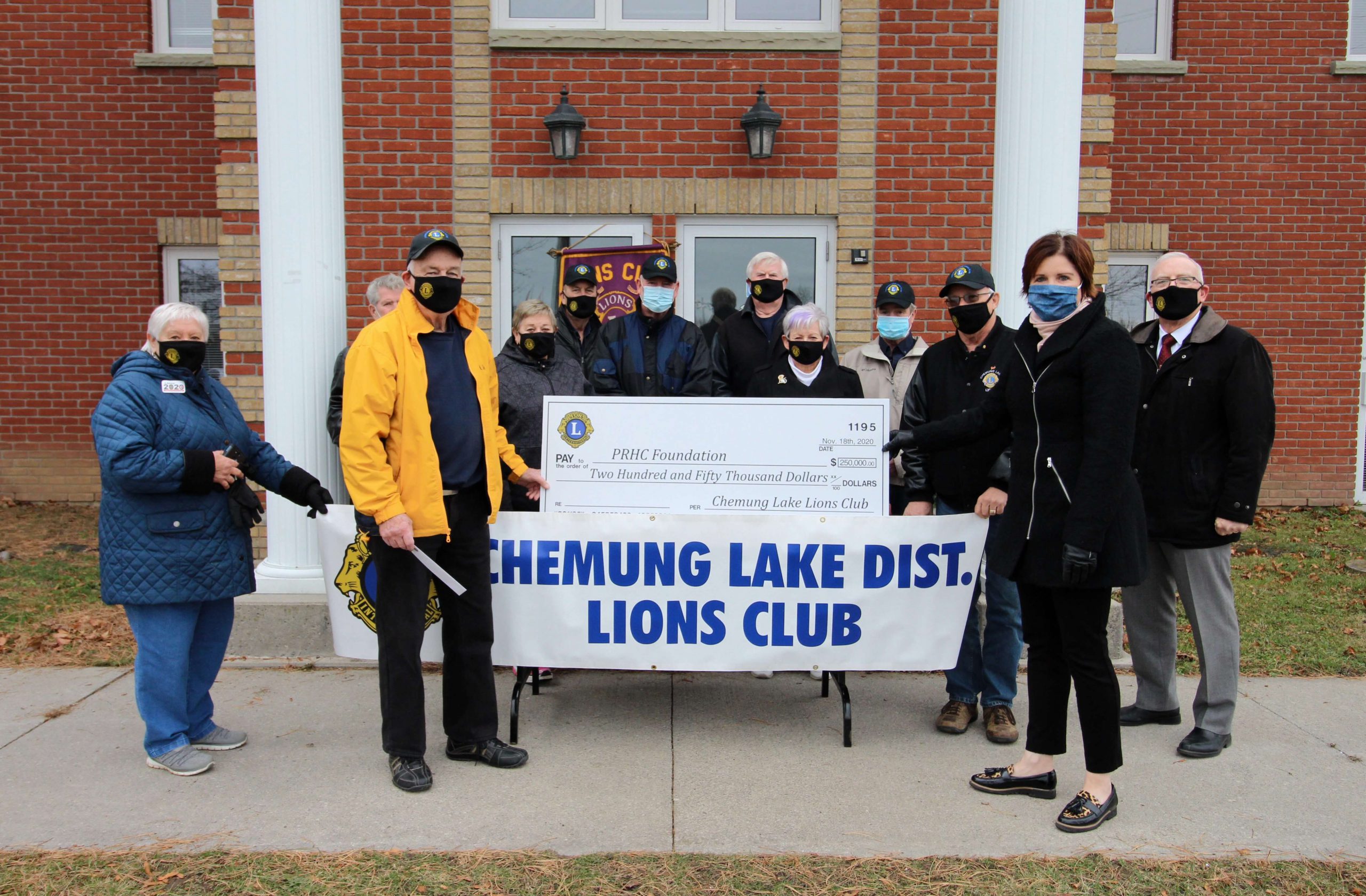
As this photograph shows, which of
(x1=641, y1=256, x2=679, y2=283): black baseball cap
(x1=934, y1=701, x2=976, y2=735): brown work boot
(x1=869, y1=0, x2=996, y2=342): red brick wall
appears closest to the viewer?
(x1=934, y1=701, x2=976, y2=735): brown work boot

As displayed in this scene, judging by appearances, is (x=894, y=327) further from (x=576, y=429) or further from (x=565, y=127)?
(x=565, y=127)

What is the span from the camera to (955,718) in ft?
15.4

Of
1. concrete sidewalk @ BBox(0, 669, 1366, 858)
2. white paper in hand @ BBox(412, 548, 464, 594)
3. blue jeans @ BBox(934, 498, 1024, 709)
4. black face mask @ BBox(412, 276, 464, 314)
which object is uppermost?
black face mask @ BBox(412, 276, 464, 314)

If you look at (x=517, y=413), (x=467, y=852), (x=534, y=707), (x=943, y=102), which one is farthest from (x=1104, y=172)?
(x=467, y=852)

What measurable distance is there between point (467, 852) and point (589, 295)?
3.02 metres

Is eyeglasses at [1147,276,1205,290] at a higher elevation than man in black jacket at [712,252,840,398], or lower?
higher

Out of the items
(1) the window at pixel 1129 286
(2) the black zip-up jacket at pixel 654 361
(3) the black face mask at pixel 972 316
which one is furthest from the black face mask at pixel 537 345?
(1) the window at pixel 1129 286

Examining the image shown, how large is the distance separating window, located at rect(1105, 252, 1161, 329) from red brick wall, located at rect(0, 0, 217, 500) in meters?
8.76

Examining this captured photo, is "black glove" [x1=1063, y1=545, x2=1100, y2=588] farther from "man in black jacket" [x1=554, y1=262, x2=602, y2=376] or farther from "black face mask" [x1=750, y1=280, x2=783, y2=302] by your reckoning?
"man in black jacket" [x1=554, y1=262, x2=602, y2=376]

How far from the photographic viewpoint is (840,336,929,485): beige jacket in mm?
5215

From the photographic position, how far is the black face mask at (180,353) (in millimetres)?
4047

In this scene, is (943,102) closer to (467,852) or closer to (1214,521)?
(1214,521)

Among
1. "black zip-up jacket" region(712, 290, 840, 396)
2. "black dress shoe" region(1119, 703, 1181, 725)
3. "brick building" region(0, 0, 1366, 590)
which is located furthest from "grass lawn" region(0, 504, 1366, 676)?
"black zip-up jacket" region(712, 290, 840, 396)

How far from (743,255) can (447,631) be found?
375 cm
